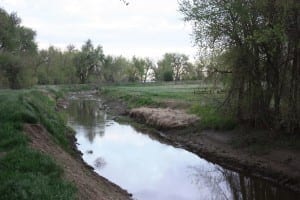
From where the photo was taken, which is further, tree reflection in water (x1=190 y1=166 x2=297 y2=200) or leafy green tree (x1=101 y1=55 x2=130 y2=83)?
leafy green tree (x1=101 y1=55 x2=130 y2=83)

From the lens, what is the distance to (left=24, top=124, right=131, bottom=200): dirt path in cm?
1185

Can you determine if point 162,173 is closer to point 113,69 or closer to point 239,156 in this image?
point 239,156

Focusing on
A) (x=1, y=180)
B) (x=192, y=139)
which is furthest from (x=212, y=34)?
(x=1, y=180)

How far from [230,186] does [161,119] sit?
50.2ft

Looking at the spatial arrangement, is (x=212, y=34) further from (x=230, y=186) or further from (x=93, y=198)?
(x=93, y=198)

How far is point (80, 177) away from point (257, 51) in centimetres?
1181

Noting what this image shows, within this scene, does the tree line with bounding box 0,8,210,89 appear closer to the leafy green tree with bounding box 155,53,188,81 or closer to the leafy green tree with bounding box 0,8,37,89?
the leafy green tree with bounding box 155,53,188,81

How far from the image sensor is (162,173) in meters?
19.6

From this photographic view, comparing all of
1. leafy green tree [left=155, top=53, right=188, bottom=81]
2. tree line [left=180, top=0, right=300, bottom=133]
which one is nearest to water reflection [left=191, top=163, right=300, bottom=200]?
tree line [left=180, top=0, right=300, bottom=133]

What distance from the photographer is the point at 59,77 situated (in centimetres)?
11500

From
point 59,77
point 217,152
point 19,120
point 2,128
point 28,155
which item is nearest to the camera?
point 28,155

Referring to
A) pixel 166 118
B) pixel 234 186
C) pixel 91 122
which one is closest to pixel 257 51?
pixel 234 186

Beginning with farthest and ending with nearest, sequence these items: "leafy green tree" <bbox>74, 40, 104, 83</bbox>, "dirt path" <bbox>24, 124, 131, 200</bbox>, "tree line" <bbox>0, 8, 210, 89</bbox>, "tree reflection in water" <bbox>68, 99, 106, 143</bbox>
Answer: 1. "leafy green tree" <bbox>74, 40, 104, 83</bbox>
2. "tree line" <bbox>0, 8, 210, 89</bbox>
3. "tree reflection in water" <bbox>68, 99, 106, 143</bbox>
4. "dirt path" <bbox>24, 124, 131, 200</bbox>

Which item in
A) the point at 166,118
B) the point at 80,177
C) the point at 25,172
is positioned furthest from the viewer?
the point at 166,118
